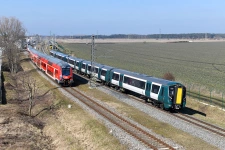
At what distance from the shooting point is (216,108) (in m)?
28.2

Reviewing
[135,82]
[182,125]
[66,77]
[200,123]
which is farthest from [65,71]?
[200,123]

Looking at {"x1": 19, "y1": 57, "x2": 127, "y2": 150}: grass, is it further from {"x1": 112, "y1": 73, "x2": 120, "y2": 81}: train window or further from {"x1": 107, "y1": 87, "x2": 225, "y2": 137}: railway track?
{"x1": 112, "y1": 73, "x2": 120, "y2": 81}: train window

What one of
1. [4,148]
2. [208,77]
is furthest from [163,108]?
[208,77]

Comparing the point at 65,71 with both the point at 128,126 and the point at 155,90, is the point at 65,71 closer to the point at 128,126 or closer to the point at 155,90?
the point at 155,90

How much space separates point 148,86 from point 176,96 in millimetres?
3995

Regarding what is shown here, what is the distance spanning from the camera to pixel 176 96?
26922 mm

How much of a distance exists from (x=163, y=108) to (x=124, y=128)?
24.7ft

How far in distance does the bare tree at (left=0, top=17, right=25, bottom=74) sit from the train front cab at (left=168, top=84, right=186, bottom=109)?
3881 centimetres

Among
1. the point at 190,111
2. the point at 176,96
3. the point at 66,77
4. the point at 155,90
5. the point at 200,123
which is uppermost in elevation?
the point at 155,90

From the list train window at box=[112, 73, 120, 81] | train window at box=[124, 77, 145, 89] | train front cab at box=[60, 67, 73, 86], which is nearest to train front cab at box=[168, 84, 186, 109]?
train window at box=[124, 77, 145, 89]

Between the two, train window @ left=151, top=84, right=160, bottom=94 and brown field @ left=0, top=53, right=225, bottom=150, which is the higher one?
train window @ left=151, top=84, right=160, bottom=94

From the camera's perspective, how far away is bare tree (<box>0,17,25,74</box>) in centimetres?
5947

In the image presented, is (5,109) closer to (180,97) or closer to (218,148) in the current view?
(180,97)

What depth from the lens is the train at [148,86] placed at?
2697cm
